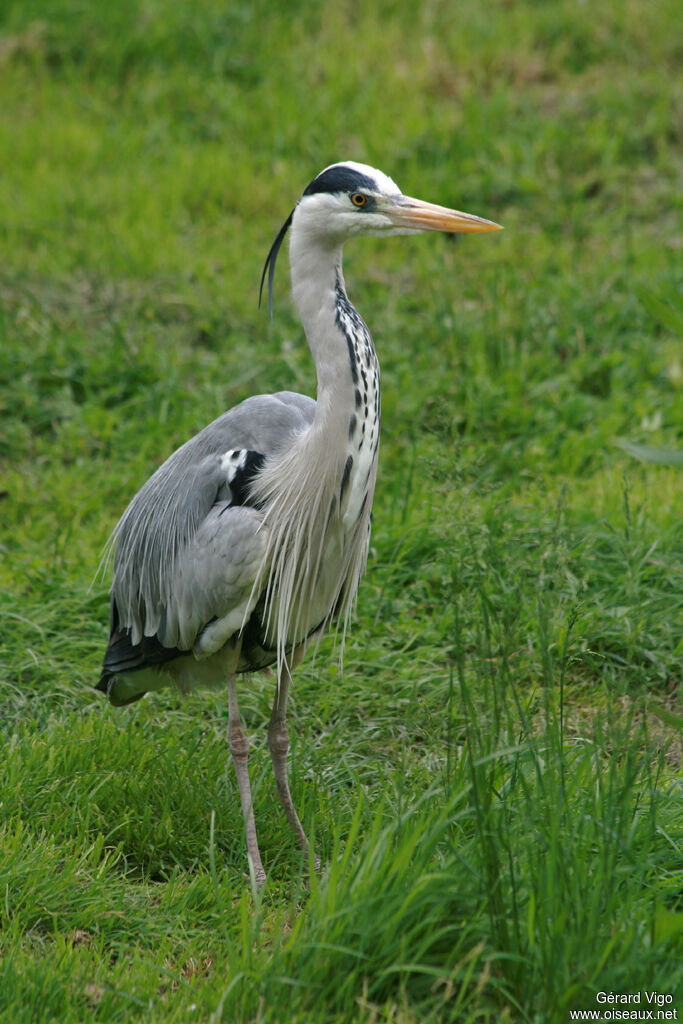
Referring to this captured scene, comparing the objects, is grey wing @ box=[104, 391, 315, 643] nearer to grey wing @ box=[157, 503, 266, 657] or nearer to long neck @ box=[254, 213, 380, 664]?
grey wing @ box=[157, 503, 266, 657]

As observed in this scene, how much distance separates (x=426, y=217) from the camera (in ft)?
11.8

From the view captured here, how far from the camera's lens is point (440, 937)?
2.81 metres

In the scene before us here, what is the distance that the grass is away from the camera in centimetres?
279

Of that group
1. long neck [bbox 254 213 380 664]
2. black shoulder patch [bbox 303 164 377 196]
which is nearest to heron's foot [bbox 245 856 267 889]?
→ long neck [bbox 254 213 380 664]

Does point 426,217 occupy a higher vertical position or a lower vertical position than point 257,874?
higher

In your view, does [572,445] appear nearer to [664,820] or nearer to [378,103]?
[664,820]

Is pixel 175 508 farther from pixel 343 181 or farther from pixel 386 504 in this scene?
pixel 386 504

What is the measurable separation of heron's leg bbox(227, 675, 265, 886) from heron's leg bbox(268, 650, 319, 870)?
13 centimetres

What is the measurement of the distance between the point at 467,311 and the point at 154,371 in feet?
5.83

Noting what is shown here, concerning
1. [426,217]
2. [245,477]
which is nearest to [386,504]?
[245,477]

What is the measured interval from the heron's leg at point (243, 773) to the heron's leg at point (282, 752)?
0.13 meters

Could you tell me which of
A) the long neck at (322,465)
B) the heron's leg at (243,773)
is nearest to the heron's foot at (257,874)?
the heron's leg at (243,773)

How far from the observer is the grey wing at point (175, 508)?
12.8ft

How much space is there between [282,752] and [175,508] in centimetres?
88
